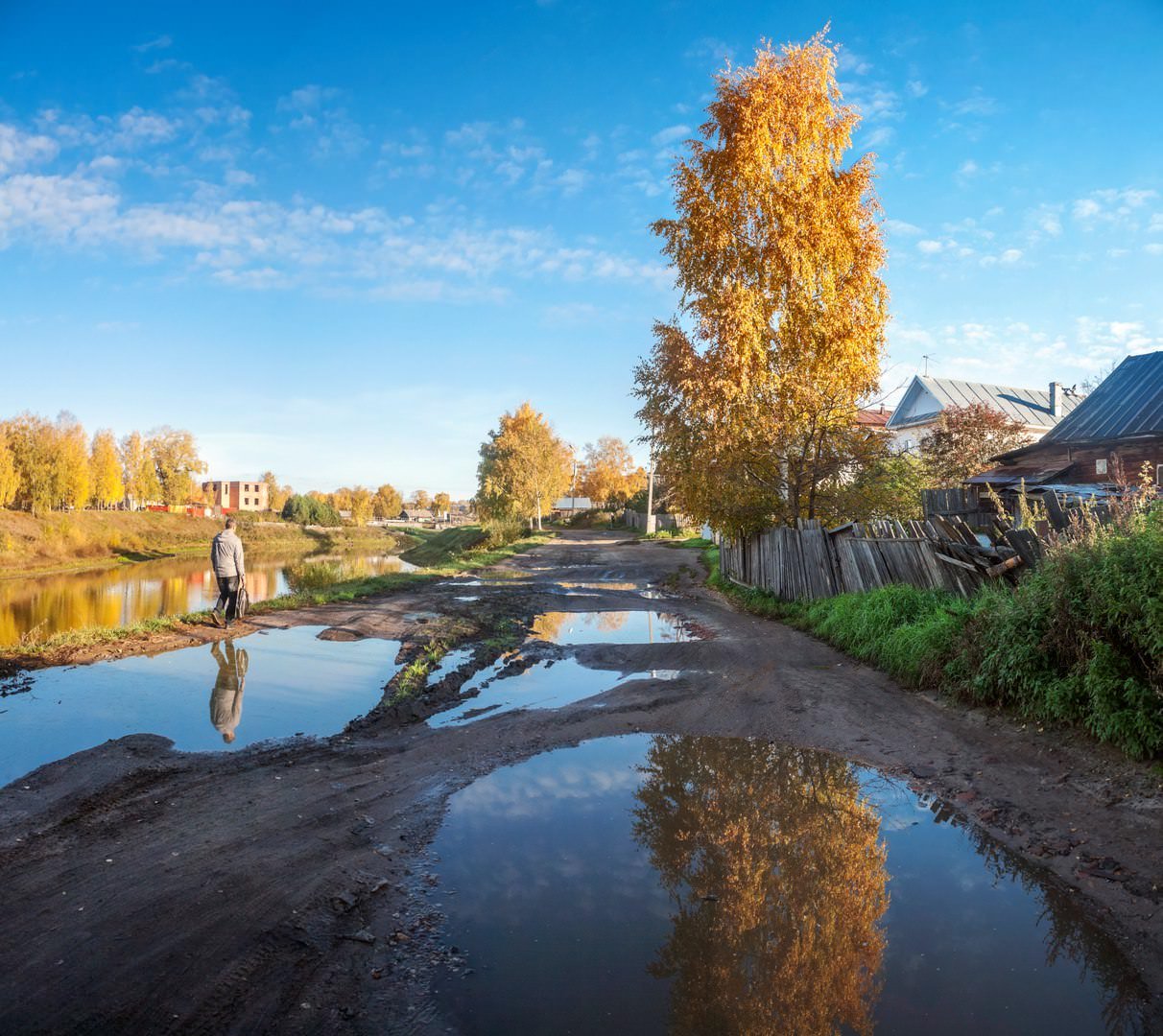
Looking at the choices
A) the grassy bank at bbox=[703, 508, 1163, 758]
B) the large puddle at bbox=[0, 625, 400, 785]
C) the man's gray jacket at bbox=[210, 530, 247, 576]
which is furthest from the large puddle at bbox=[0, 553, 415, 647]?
the grassy bank at bbox=[703, 508, 1163, 758]

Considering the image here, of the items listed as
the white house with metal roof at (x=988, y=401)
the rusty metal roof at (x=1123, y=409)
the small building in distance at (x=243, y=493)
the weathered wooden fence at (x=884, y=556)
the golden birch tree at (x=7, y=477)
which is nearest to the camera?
the weathered wooden fence at (x=884, y=556)

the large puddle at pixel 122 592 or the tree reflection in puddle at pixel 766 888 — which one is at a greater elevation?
the tree reflection in puddle at pixel 766 888

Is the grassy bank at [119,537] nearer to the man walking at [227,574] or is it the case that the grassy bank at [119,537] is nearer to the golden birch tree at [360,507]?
the golden birch tree at [360,507]

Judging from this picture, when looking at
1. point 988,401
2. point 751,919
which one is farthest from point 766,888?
point 988,401

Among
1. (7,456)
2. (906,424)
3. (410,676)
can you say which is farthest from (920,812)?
(7,456)

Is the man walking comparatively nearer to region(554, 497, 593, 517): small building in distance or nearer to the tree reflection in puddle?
the tree reflection in puddle

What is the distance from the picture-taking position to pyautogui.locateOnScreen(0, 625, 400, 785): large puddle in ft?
20.5

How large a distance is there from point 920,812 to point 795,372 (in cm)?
1048

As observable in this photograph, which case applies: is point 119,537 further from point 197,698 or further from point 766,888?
point 766,888

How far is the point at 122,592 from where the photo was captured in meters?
27.1

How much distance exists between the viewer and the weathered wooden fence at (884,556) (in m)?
8.34

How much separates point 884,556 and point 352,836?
881cm

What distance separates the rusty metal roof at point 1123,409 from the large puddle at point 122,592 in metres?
23.1

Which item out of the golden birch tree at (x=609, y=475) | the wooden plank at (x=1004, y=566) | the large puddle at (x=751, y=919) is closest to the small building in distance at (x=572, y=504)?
the golden birch tree at (x=609, y=475)
